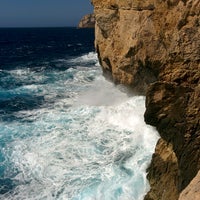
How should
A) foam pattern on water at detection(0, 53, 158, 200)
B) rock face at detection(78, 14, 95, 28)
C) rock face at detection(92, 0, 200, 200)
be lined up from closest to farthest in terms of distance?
1. rock face at detection(92, 0, 200, 200)
2. foam pattern on water at detection(0, 53, 158, 200)
3. rock face at detection(78, 14, 95, 28)

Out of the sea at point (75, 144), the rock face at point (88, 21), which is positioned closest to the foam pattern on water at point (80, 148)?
the sea at point (75, 144)

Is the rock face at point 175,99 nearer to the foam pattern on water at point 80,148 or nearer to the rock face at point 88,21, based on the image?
the foam pattern on water at point 80,148

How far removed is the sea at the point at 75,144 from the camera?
15477mm

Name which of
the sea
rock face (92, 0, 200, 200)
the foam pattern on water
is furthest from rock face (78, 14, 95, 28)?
rock face (92, 0, 200, 200)

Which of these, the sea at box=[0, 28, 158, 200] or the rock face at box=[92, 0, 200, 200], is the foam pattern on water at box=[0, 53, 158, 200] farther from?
the rock face at box=[92, 0, 200, 200]

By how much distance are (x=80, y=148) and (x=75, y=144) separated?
2.04ft

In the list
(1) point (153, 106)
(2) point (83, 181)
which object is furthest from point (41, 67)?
(1) point (153, 106)

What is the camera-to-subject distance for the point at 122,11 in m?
25.9

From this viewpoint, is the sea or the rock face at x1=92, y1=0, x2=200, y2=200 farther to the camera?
the sea

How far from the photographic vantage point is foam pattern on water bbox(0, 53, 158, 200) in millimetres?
15391

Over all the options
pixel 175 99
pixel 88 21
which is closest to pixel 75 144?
pixel 175 99

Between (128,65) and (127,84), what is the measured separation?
7.75 feet

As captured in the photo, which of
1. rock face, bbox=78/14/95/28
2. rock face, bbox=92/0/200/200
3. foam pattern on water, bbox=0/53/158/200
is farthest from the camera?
rock face, bbox=78/14/95/28

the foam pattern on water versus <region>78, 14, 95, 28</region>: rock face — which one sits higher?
the foam pattern on water
